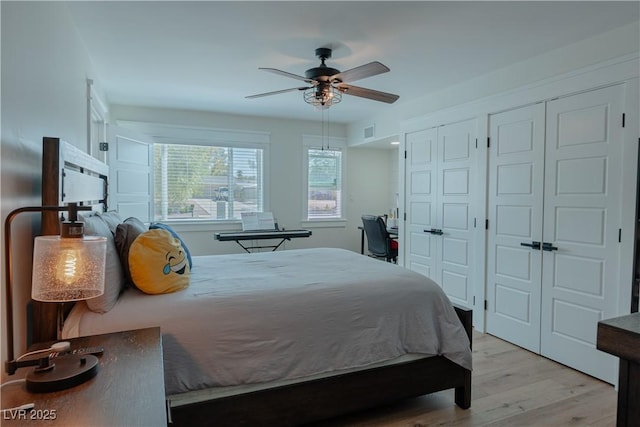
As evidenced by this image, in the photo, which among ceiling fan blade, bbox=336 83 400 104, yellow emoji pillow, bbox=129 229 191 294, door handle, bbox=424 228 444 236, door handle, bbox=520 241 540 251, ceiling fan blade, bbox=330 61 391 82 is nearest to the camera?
yellow emoji pillow, bbox=129 229 191 294

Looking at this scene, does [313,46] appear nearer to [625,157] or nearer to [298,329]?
[298,329]

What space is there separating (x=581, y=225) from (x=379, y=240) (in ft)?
8.21

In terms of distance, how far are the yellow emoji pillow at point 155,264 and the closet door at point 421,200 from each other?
9.83 feet

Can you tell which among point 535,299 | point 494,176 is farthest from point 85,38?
point 535,299

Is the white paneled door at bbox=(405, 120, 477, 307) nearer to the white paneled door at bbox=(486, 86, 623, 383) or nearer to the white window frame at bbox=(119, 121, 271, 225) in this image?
the white paneled door at bbox=(486, 86, 623, 383)

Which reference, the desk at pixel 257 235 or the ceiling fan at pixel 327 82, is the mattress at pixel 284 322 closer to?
the ceiling fan at pixel 327 82

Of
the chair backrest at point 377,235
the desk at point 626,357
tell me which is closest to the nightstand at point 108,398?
the desk at point 626,357

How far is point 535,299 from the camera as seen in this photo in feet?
10.1

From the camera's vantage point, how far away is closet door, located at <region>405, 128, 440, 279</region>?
13.6ft

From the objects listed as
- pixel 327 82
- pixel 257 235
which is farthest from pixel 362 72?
pixel 257 235

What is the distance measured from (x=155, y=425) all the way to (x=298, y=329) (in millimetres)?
1068

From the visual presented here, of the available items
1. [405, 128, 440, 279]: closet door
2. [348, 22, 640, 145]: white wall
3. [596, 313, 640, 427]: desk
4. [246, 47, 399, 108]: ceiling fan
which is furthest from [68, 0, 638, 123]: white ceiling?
[596, 313, 640, 427]: desk

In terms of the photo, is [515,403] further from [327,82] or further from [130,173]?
[130,173]

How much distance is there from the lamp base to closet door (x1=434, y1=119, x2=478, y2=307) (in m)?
3.36
